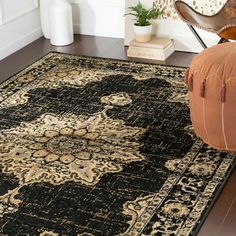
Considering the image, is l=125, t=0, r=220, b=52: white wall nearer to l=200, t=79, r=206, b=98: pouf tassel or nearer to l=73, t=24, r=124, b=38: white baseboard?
l=73, t=24, r=124, b=38: white baseboard

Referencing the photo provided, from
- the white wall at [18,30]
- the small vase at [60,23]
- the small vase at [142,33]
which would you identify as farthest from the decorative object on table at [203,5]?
the white wall at [18,30]

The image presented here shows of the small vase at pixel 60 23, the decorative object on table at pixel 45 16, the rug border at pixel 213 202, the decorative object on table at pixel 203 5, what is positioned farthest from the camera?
the decorative object on table at pixel 45 16

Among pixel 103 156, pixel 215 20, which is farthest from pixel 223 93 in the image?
pixel 215 20

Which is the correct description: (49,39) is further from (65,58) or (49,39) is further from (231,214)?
(231,214)

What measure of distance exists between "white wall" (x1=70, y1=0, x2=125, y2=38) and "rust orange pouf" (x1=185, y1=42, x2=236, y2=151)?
6.69ft

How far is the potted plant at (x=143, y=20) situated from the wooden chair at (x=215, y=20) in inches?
23.0

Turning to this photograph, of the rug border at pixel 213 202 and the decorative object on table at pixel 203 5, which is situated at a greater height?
the decorative object on table at pixel 203 5

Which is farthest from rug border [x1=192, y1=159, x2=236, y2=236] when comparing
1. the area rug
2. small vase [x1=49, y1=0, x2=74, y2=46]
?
small vase [x1=49, y1=0, x2=74, y2=46]

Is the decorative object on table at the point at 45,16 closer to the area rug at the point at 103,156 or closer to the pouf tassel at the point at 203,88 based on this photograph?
the area rug at the point at 103,156

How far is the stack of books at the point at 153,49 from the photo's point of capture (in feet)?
16.0

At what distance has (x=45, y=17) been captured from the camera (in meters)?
5.40

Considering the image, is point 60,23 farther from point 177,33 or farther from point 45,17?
point 177,33

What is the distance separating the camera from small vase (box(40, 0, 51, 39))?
5.34 meters

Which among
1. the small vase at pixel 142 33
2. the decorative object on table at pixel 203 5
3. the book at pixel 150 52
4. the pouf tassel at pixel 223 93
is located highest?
the pouf tassel at pixel 223 93
